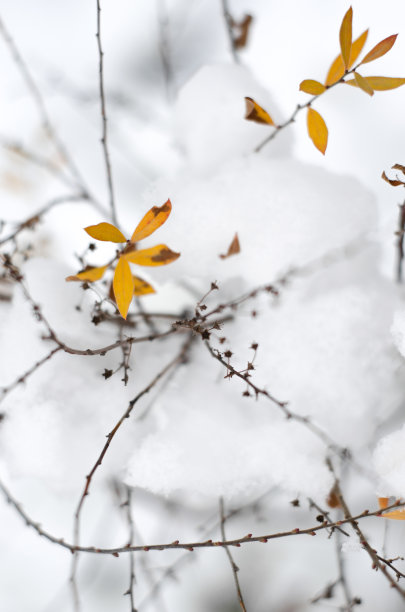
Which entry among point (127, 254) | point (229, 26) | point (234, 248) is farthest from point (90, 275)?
point (229, 26)

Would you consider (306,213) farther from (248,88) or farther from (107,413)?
(107,413)

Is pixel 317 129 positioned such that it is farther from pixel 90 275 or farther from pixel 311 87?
pixel 90 275

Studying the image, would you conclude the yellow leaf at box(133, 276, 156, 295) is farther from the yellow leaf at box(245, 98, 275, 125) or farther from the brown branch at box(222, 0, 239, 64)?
the brown branch at box(222, 0, 239, 64)

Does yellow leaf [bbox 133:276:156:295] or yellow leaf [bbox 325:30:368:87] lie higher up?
yellow leaf [bbox 325:30:368:87]

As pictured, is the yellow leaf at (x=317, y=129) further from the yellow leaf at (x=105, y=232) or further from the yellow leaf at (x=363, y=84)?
the yellow leaf at (x=105, y=232)

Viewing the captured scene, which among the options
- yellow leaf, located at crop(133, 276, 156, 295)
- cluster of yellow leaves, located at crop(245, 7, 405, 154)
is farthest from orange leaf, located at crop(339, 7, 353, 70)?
yellow leaf, located at crop(133, 276, 156, 295)

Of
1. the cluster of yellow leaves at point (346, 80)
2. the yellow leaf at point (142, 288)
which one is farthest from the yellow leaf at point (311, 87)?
the yellow leaf at point (142, 288)

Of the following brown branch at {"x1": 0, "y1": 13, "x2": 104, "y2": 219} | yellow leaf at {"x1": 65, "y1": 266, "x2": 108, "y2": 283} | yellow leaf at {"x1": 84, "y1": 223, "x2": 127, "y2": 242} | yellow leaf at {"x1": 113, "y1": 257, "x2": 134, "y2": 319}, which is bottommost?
yellow leaf at {"x1": 113, "y1": 257, "x2": 134, "y2": 319}
